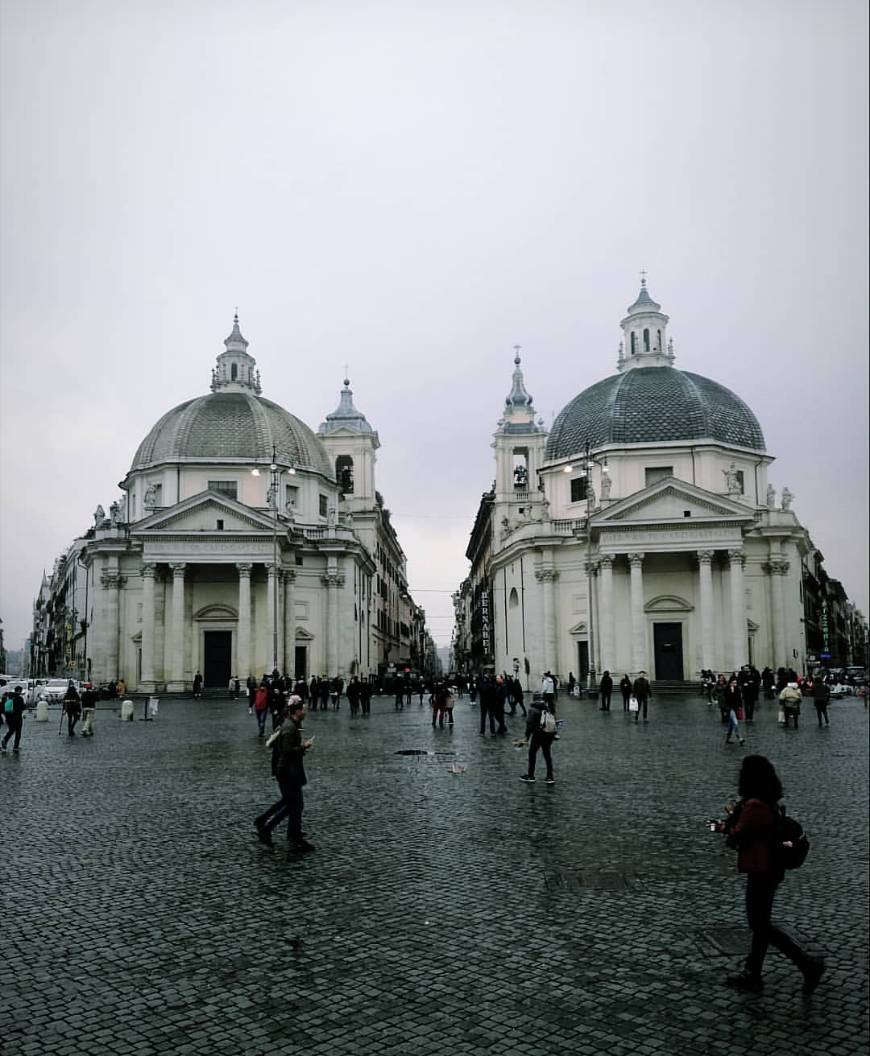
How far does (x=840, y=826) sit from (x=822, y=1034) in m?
7.20

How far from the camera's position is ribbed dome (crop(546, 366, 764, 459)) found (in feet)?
209

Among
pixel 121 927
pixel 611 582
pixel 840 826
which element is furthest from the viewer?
pixel 611 582

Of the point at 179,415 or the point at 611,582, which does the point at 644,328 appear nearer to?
the point at 611,582

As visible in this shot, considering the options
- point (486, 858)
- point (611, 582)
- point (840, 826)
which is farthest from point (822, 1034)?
point (611, 582)

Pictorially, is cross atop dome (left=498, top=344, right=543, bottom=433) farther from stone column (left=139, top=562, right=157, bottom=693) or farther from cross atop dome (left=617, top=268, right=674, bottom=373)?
stone column (left=139, top=562, right=157, bottom=693)

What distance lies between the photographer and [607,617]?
5731cm

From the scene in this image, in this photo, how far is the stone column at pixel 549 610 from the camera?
61.4 metres

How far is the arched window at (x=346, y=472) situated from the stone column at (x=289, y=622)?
73.5ft

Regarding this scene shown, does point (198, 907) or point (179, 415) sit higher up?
point (179, 415)

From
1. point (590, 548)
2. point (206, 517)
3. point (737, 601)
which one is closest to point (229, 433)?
point (206, 517)

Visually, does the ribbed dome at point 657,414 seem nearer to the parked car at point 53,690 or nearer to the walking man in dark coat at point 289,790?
the parked car at point 53,690

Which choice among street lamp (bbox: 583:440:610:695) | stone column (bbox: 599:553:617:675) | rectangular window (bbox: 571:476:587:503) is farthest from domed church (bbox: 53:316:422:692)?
stone column (bbox: 599:553:617:675)

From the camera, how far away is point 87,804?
14.3 meters

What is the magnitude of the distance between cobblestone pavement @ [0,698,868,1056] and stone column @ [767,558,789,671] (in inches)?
1754
